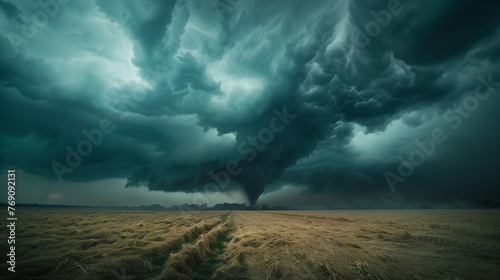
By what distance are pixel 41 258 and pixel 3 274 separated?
37.5 inches

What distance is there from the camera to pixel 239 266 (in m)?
6.76

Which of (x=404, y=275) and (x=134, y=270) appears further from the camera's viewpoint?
(x=134, y=270)

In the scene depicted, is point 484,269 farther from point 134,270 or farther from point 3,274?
point 3,274

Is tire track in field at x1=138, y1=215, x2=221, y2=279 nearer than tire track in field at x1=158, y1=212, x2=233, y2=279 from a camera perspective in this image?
No

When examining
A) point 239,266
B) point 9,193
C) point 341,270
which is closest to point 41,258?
point 9,193

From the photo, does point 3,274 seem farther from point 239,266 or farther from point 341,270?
point 341,270

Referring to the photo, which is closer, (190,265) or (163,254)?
(190,265)

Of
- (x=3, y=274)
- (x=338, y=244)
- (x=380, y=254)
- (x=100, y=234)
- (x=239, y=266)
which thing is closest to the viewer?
(x=3, y=274)

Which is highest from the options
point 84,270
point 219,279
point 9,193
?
point 9,193

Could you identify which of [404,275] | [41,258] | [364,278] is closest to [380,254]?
[404,275]

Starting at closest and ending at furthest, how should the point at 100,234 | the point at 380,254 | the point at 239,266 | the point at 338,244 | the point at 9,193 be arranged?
the point at 239,266 < the point at 380,254 < the point at 9,193 < the point at 338,244 < the point at 100,234

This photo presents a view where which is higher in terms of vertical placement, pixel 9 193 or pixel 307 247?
pixel 9 193

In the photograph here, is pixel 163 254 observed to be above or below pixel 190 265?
below

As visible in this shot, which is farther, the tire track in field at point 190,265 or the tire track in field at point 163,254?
the tire track in field at point 163,254
